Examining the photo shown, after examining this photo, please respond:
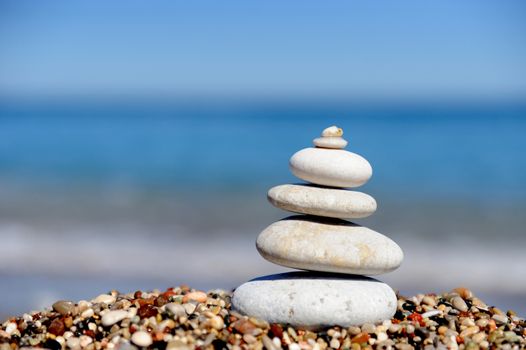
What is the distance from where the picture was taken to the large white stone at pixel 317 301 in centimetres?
565

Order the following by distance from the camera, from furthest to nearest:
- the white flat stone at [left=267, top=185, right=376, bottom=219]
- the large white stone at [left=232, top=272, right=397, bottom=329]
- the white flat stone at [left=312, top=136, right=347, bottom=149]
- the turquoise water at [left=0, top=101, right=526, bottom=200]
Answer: the turquoise water at [left=0, top=101, right=526, bottom=200] → the white flat stone at [left=312, top=136, right=347, bottom=149] → the white flat stone at [left=267, top=185, right=376, bottom=219] → the large white stone at [left=232, top=272, right=397, bottom=329]

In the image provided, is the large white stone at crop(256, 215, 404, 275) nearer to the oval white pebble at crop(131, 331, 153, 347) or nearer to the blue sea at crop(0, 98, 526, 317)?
the oval white pebble at crop(131, 331, 153, 347)

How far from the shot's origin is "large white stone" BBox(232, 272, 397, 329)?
565cm

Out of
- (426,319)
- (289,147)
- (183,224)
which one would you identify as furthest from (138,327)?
(289,147)

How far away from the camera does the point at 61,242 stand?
12516 millimetres

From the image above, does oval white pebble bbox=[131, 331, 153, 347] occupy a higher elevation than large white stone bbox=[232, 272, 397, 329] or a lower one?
lower

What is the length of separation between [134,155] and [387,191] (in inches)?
433

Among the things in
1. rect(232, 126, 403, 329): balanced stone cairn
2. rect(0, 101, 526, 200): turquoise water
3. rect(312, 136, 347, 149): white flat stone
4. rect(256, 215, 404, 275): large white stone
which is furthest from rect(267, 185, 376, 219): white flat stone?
rect(0, 101, 526, 200): turquoise water

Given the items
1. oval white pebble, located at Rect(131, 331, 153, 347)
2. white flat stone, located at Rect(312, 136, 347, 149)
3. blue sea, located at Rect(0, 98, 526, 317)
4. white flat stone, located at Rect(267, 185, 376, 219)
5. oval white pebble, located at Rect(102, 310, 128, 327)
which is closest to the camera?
oval white pebble, located at Rect(131, 331, 153, 347)

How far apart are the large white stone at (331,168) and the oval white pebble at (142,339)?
6.43ft

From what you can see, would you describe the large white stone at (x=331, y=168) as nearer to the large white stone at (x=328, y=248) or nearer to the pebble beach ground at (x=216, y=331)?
the large white stone at (x=328, y=248)

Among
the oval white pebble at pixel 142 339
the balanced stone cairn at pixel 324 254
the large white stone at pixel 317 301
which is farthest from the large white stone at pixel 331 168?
the oval white pebble at pixel 142 339

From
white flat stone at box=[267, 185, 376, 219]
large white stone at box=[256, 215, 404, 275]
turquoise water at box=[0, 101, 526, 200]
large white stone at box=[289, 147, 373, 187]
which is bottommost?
large white stone at box=[256, 215, 404, 275]

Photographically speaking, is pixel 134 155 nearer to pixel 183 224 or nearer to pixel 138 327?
pixel 183 224
